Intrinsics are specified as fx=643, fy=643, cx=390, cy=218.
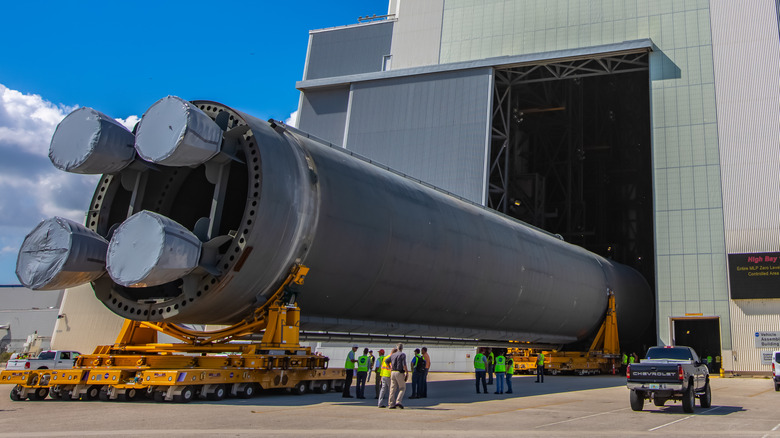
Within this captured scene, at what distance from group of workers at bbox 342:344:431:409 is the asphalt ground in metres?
0.35

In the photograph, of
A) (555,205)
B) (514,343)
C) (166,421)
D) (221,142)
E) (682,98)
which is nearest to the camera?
(166,421)

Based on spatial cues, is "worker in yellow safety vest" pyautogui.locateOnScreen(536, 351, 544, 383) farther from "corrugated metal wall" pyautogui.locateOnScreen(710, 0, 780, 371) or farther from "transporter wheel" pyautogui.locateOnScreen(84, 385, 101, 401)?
"transporter wheel" pyautogui.locateOnScreen(84, 385, 101, 401)

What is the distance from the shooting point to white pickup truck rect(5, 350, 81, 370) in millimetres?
22203

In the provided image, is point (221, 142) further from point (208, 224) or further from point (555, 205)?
point (555, 205)

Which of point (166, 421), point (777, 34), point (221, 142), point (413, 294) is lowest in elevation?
point (166, 421)

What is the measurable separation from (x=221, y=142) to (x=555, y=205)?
109ft

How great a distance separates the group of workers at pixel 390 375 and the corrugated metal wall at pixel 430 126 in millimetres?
16841

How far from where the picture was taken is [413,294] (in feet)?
53.1

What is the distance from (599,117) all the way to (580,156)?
14.1 feet

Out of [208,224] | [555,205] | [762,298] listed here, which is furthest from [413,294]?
[555,205]

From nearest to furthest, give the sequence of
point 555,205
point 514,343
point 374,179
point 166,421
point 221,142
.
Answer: point 166,421
point 221,142
point 374,179
point 514,343
point 555,205

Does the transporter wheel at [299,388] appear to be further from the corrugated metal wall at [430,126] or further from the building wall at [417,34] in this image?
the building wall at [417,34]

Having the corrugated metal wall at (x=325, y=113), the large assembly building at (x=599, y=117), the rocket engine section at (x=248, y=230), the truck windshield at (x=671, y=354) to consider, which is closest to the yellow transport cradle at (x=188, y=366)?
the rocket engine section at (x=248, y=230)

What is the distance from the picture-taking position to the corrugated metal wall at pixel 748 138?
27.7 meters
